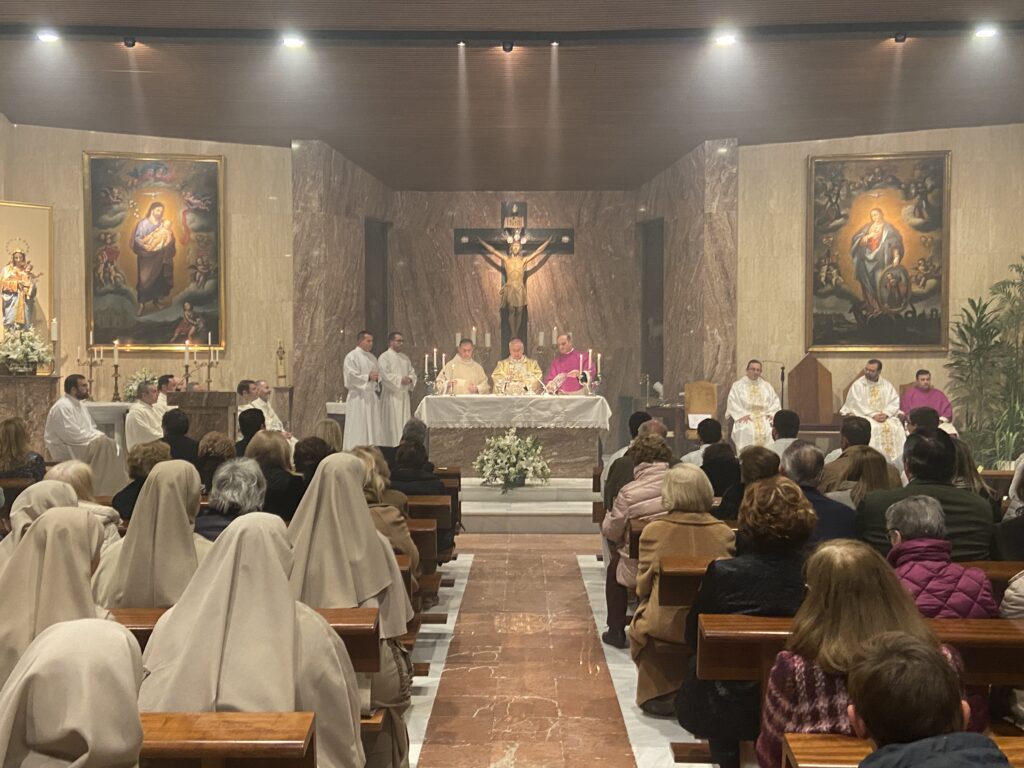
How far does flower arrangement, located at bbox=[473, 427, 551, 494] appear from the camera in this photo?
1327 cm

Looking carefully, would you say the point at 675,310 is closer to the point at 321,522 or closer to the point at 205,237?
the point at 205,237

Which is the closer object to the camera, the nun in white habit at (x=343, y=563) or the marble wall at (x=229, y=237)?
the nun in white habit at (x=343, y=563)

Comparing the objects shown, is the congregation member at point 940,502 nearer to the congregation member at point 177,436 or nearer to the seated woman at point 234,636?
the seated woman at point 234,636

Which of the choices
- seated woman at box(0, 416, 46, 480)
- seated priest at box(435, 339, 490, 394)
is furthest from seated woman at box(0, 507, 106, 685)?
seated priest at box(435, 339, 490, 394)

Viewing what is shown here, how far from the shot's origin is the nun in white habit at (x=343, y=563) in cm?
431

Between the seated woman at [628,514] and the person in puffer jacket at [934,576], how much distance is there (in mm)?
2511

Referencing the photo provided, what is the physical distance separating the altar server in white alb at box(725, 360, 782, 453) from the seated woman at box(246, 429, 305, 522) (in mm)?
9373

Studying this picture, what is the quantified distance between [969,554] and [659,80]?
8993 mm

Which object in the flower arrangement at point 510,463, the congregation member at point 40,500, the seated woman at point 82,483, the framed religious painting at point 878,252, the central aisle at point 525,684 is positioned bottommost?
the central aisle at point 525,684

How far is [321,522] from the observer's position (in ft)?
14.2

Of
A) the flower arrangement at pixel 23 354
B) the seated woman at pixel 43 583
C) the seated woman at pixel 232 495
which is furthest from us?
the flower arrangement at pixel 23 354

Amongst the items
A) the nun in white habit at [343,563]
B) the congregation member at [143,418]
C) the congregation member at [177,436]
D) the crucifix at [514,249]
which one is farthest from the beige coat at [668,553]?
the crucifix at [514,249]

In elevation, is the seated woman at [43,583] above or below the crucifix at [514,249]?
below

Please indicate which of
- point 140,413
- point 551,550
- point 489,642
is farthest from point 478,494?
point 489,642
